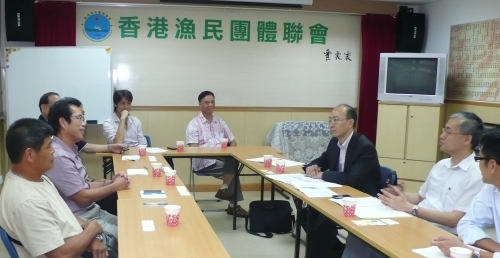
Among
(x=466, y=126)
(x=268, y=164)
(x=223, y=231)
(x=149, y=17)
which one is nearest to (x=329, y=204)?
(x=466, y=126)

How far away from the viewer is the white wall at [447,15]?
205 inches

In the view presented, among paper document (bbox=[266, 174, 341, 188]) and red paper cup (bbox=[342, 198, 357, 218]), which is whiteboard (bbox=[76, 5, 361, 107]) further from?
red paper cup (bbox=[342, 198, 357, 218])

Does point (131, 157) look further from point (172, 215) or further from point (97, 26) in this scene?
point (97, 26)

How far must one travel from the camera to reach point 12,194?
1866mm

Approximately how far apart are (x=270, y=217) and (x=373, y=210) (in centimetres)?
186

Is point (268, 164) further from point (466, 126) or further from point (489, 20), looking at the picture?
point (489, 20)

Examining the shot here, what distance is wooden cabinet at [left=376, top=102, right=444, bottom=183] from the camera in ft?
18.4

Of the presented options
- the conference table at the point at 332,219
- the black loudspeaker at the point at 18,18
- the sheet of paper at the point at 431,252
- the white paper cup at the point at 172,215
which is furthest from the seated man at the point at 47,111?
the sheet of paper at the point at 431,252

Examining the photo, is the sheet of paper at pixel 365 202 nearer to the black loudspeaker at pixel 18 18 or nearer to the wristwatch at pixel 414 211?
the wristwatch at pixel 414 211

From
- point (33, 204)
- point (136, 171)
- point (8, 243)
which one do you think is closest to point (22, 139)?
point (33, 204)

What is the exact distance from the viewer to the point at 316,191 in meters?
2.87

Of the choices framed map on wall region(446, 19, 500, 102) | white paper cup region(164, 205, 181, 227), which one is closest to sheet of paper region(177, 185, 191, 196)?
white paper cup region(164, 205, 181, 227)

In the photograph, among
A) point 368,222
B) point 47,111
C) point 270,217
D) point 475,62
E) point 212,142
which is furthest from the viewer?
point 475,62

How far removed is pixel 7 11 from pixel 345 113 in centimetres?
413
